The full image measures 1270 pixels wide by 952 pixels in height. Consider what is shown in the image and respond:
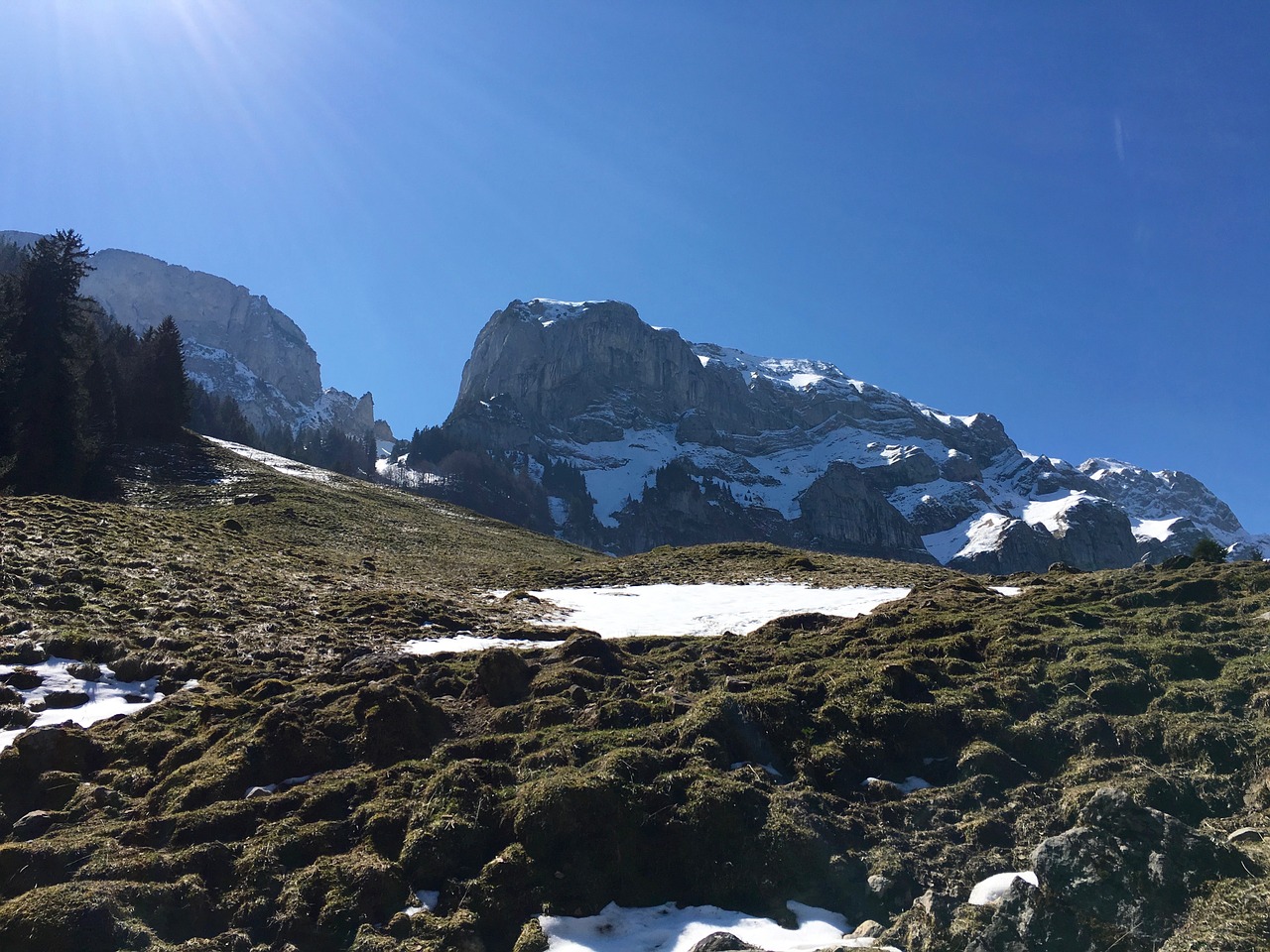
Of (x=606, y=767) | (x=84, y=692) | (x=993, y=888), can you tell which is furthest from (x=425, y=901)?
(x=84, y=692)

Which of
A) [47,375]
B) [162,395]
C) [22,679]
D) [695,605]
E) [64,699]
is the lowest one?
[64,699]

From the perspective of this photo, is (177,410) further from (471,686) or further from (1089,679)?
(1089,679)

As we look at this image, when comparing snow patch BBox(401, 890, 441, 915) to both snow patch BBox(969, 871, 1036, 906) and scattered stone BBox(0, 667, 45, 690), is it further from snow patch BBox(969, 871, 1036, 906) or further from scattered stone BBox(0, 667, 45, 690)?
scattered stone BBox(0, 667, 45, 690)

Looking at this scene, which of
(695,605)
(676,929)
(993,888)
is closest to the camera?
(993,888)

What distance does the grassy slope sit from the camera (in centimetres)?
796

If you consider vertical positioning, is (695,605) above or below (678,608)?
above

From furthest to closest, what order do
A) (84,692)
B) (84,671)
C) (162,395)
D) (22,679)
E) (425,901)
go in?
(162,395)
(84,671)
(84,692)
(22,679)
(425,901)

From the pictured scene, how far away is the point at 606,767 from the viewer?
32.3 feet

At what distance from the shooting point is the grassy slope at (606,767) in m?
7.96

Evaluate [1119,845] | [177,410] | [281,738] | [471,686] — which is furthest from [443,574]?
[177,410]

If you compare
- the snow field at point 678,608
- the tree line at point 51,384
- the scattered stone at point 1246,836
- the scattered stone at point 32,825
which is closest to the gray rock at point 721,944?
the scattered stone at point 1246,836

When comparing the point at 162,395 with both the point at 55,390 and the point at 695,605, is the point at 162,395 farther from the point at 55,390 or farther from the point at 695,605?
the point at 695,605

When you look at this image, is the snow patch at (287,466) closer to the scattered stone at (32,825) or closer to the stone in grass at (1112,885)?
the scattered stone at (32,825)

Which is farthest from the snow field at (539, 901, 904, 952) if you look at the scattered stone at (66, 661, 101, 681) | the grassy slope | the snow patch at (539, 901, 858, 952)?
→ the scattered stone at (66, 661, 101, 681)
